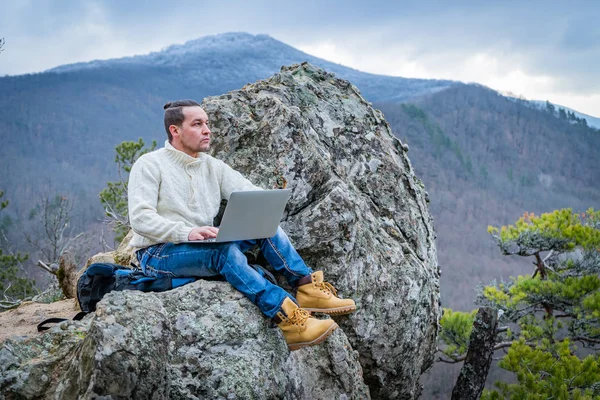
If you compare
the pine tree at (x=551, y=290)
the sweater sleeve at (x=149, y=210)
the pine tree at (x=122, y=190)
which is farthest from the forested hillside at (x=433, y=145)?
the sweater sleeve at (x=149, y=210)

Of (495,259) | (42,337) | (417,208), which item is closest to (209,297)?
(42,337)

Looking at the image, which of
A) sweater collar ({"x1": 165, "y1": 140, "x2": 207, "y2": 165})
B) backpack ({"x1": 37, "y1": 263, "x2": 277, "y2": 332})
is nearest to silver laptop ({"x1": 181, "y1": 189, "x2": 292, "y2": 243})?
backpack ({"x1": 37, "y1": 263, "x2": 277, "y2": 332})

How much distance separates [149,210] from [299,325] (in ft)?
4.34

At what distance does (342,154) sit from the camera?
19.6 feet

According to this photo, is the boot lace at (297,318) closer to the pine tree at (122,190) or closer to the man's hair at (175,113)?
the man's hair at (175,113)

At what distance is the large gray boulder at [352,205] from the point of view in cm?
505

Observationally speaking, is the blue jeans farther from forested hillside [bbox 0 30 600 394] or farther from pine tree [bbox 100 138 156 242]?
forested hillside [bbox 0 30 600 394]

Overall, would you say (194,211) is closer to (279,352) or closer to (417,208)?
(279,352)

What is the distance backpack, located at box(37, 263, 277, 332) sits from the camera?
4.16m

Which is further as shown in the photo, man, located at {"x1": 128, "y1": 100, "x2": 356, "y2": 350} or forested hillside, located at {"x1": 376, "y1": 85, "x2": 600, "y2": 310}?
forested hillside, located at {"x1": 376, "y1": 85, "x2": 600, "y2": 310}

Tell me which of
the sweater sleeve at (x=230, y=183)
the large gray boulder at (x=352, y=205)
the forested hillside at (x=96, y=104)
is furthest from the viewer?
the forested hillside at (x=96, y=104)

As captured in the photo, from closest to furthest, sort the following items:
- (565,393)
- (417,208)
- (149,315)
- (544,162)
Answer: (149,315) → (417,208) → (565,393) → (544,162)

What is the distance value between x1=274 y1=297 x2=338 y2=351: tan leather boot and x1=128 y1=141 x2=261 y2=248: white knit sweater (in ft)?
2.81

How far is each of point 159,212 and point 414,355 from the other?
2954 mm
